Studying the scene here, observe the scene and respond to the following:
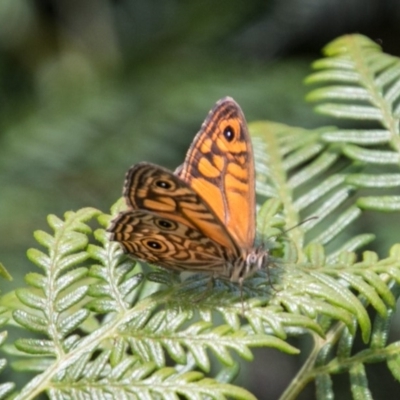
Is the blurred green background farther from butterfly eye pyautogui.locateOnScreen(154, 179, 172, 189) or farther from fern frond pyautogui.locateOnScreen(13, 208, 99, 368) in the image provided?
butterfly eye pyautogui.locateOnScreen(154, 179, 172, 189)

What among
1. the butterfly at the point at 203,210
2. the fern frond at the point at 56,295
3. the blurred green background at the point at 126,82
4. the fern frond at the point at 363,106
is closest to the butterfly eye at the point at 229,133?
the butterfly at the point at 203,210

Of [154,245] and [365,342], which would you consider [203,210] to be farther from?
[365,342]

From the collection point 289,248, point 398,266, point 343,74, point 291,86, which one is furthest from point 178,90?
point 398,266

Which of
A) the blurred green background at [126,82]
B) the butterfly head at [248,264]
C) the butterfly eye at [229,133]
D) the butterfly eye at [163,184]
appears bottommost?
the butterfly head at [248,264]

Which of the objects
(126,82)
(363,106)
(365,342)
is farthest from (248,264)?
(126,82)

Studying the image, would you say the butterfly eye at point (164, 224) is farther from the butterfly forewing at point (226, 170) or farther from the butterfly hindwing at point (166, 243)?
the butterfly forewing at point (226, 170)

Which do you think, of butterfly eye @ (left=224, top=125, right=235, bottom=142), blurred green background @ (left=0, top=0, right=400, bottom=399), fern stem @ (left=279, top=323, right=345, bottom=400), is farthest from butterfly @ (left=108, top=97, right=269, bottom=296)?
blurred green background @ (left=0, top=0, right=400, bottom=399)

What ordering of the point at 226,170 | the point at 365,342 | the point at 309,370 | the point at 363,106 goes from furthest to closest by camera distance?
the point at 363,106, the point at 226,170, the point at 309,370, the point at 365,342
